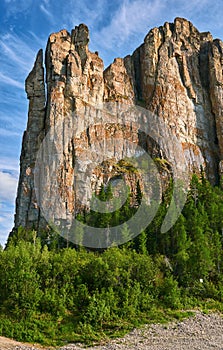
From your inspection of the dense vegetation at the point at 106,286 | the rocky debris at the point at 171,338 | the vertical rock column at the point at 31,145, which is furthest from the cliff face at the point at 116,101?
the rocky debris at the point at 171,338

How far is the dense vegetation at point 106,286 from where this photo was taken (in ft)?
129

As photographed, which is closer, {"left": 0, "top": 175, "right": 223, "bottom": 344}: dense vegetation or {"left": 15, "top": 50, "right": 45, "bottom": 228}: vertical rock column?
{"left": 0, "top": 175, "right": 223, "bottom": 344}: dense vegetation

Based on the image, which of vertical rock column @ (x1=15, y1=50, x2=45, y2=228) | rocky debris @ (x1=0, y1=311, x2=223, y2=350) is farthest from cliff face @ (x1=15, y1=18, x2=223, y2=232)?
rocky debris @ (x1=0, y1=311, x2=223, y2=350)

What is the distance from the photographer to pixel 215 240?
56.9 meters

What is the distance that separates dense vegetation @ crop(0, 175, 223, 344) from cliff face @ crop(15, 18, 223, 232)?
2908 centimetres

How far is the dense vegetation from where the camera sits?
39219 mm

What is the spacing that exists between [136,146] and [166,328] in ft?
204

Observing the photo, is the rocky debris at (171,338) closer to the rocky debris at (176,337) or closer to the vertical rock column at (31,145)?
the rocky debris at (176,337)

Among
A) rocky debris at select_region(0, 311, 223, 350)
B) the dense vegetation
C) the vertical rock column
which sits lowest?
rocky debris at select_region(0, 311, 223, 350)

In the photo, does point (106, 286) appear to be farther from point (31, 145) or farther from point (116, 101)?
point (116, 101)

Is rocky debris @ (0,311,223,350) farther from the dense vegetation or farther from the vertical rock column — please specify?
the vertical rock column

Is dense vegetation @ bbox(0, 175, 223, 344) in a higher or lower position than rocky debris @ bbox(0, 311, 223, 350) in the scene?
higher

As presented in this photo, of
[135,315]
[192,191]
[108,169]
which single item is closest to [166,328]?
[135,315]

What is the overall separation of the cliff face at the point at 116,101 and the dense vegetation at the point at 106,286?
29.1m
